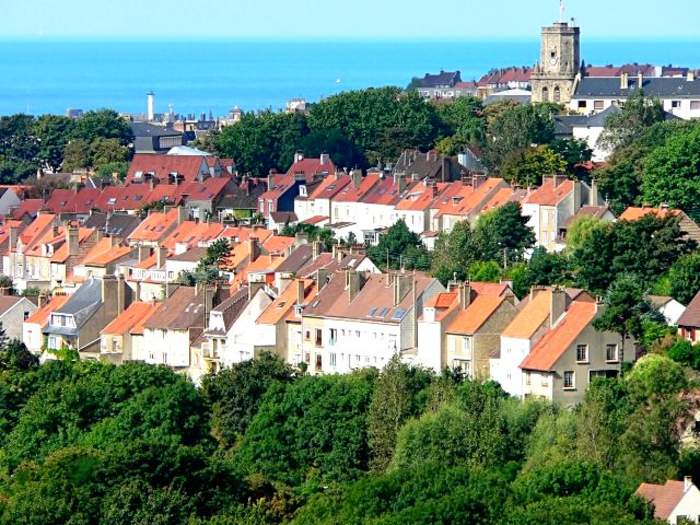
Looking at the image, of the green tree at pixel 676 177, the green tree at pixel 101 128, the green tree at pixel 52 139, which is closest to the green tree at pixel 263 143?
the green tree at pixel 52 139

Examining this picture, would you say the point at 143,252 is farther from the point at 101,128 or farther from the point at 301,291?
the point at 101,128

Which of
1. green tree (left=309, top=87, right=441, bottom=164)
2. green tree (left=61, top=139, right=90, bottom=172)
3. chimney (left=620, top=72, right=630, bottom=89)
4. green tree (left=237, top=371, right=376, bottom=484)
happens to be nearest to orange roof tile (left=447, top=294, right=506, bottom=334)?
green tree (left=237, top=371, right=376, bottom=484)

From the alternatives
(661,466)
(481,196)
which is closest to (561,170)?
(481,196)

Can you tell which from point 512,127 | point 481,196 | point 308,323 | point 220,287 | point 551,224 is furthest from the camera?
point 512,127

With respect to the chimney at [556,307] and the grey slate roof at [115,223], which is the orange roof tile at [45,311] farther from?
the chimney at [556,307]

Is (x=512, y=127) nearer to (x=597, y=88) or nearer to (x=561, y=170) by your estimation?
(x=561, y=170)

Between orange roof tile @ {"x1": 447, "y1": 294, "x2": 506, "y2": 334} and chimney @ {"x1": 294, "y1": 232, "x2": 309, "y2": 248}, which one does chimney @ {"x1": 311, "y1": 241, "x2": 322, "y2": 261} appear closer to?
chimney @ {"x1": 294, "y1": 232, "x2": 309, "y2": 248}

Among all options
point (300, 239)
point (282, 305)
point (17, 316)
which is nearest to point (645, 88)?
point (300, 239)
